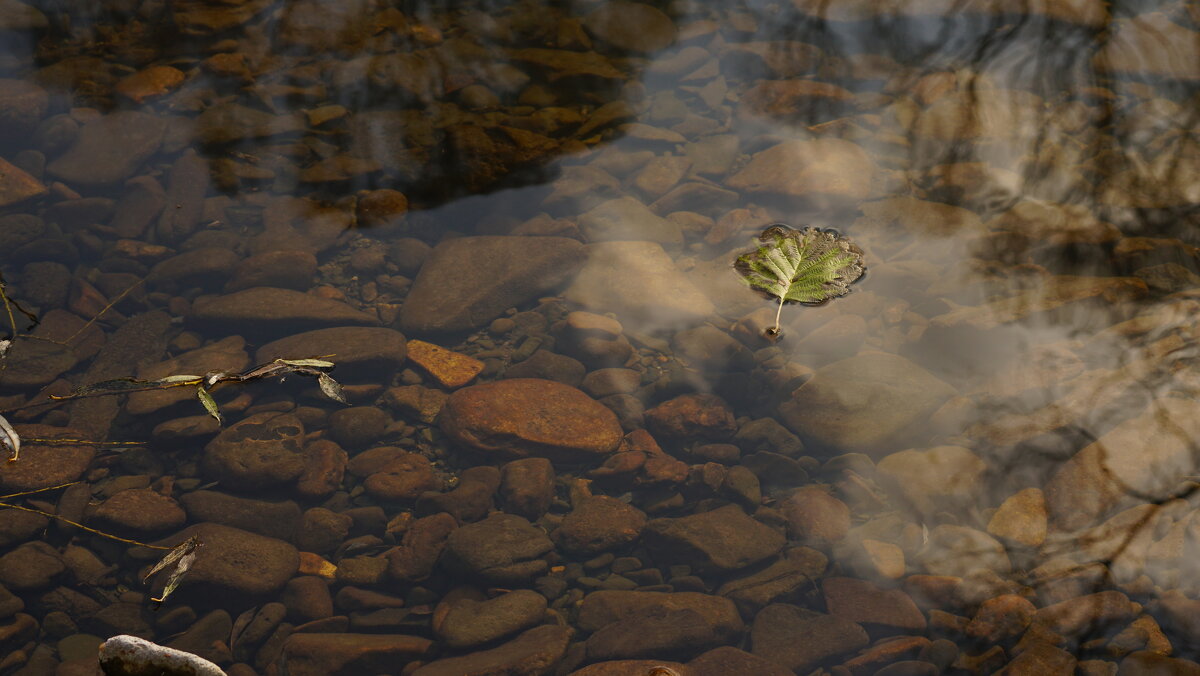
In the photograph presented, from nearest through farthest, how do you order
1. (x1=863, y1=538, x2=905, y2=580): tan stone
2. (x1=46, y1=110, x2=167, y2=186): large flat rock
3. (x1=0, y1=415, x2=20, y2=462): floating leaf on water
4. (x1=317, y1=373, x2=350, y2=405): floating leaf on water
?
(x1=0, y1=415, x2=20, y2=462): floating leaf on water → (x1=863, y1=538, x2=905, y2=580): tan stone → (x1=317, y1=373, x2=350, y2=405): floating leaf on water → (x1=46, y1=110, x2=167, y2=186): large flat rock

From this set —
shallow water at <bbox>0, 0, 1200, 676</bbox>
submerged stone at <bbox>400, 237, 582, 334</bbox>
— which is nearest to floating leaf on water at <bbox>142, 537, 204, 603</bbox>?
shallow water at <bbox>0, 0, 1200, 676</bbox>

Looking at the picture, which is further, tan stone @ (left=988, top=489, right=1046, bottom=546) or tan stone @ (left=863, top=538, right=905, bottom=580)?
tan stone @ (left=863, top=538, right=905, bottom=580)

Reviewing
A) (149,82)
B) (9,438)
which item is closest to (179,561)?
(9,438)

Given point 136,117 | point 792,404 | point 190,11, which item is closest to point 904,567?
point 792,404

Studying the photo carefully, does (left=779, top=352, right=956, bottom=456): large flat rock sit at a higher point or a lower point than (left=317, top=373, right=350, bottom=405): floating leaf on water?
lower

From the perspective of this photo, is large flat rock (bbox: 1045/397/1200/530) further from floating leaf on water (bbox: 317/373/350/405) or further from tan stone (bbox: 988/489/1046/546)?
floating leaf on water (bbox: 317/373/350/405)

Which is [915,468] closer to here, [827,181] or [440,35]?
[827,181]
